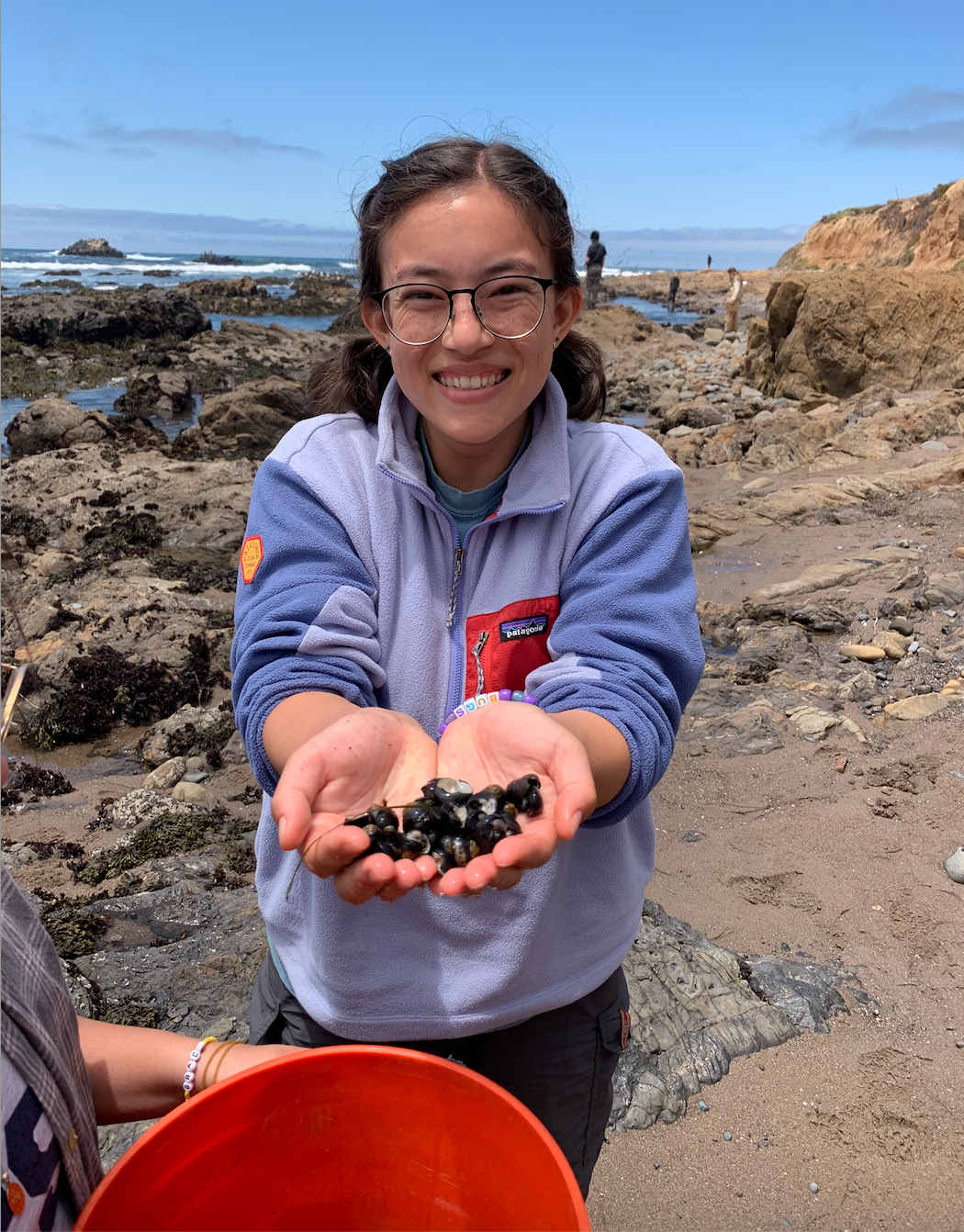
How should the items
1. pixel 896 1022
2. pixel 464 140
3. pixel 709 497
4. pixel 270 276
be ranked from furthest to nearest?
pixel 270 276 < pixel 709 497 < pixel 896 1022 < pixel 464 140

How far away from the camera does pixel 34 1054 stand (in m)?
1.26

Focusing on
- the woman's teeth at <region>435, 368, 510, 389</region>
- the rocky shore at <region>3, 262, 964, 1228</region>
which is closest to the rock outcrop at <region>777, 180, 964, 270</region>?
the rocky shore at <region>3, 262, 964, 1228</region>

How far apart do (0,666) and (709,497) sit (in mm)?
10496

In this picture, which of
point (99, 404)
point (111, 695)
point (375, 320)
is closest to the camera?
point (375, 320)

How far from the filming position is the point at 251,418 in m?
14.1

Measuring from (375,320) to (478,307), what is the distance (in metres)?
0.30

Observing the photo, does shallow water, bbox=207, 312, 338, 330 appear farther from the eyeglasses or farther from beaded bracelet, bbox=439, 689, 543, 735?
beaded bracelet, bbox=439, 689, 543, 735

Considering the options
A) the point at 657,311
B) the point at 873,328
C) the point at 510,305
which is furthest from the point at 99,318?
the point at 657,311

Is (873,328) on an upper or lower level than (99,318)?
upper

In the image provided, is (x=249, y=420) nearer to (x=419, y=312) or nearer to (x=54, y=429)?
(x=54, y=429)

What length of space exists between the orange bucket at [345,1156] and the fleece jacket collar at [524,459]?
1.01 meters

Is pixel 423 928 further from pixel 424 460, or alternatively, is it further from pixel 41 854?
pixel 41 854

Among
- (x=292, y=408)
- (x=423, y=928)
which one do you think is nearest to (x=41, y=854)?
(x=423, y=928)

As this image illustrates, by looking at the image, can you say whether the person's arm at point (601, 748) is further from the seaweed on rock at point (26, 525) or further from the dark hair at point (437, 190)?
the seaweed on rock at point (26, 525)
